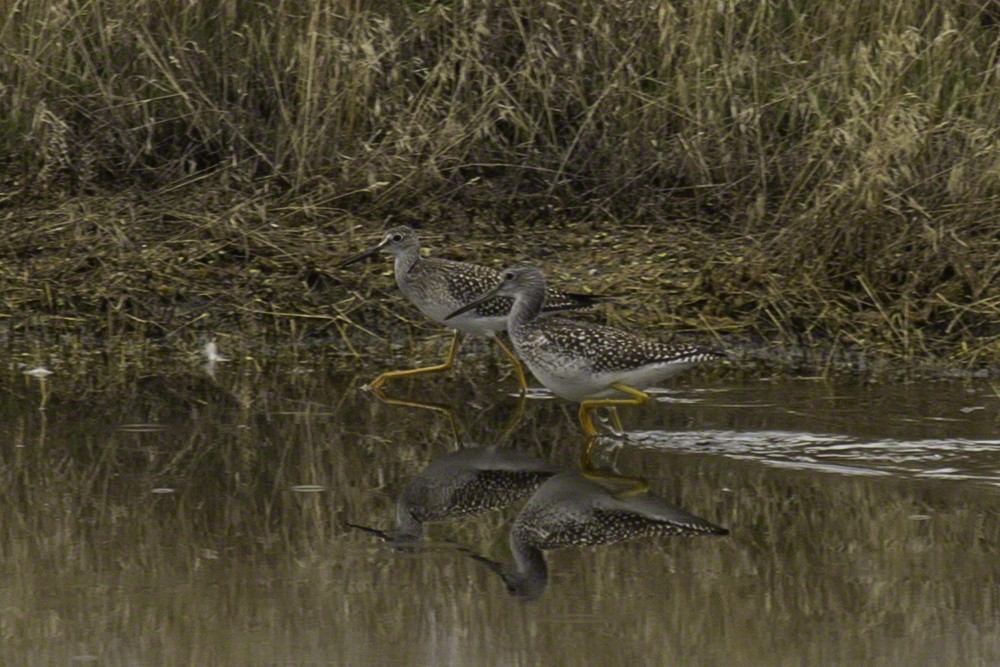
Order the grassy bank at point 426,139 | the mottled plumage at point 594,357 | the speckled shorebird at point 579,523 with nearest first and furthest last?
1. the speckled shorebird at point 579,523
2. the mottled plumage at point 594,357
3. the grassy bank at point 426,139

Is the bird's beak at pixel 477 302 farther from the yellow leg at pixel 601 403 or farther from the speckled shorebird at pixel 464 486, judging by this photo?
the speckled shorebird at pixel 464 486

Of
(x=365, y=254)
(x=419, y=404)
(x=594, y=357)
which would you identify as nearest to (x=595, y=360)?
(x=594, y=357)

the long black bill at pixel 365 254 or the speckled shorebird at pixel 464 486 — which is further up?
the long black bill at pixel 365 254

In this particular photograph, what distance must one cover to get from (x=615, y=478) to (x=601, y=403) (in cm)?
84

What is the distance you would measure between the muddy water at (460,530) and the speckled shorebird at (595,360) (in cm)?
21

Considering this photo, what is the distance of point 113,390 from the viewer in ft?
27.1

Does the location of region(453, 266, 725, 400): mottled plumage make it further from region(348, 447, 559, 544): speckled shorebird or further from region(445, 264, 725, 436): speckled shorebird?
region(348, 447, 559, 544): speckled shorebird

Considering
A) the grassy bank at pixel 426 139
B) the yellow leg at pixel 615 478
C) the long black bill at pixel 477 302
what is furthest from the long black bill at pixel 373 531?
the grassy bank at pixel 426 139

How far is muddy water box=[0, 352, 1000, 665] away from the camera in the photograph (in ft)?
16.9

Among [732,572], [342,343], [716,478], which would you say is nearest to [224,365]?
[342,343]

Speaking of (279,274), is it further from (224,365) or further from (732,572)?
(732,572)

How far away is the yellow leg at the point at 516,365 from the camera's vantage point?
840 centimetres

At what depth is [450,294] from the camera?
874cm

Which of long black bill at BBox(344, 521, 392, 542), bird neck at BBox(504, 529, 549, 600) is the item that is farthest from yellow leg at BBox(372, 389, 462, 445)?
bird neck at BBox(504, 529, 549, 600)
